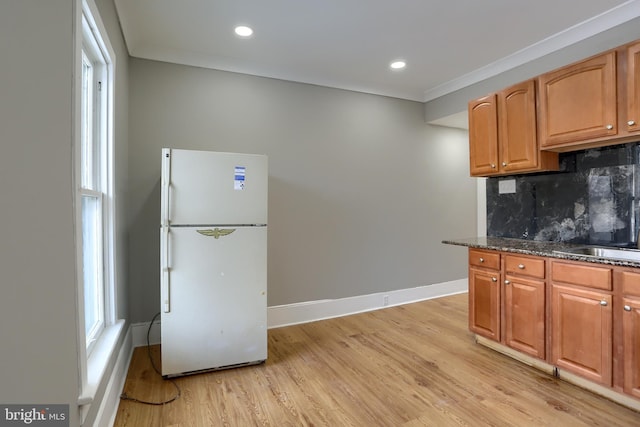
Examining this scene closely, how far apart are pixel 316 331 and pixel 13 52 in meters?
2.96

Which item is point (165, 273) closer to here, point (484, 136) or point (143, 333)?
point (143, 333)

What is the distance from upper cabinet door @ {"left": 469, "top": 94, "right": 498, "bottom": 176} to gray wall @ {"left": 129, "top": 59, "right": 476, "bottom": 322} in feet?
3.54

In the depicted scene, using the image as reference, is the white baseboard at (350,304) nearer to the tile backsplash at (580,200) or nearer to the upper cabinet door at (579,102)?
the tile backsplash at (580,200)

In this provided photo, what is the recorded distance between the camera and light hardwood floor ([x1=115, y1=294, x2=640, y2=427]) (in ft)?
6.21

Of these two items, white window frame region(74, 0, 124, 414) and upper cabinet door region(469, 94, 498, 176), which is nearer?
white window frame region(74, 0, 124, 414)

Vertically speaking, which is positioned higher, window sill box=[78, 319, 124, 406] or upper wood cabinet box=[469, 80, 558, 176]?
upper wood cabinet box=[469, 80, 558, 176]

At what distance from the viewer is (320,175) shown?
361 centimetres

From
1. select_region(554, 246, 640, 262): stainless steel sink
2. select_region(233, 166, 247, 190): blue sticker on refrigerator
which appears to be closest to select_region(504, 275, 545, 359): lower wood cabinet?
select_region(554, 246, 640, 262): stainless steel sink

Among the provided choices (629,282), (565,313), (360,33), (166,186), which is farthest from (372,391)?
(360,33)

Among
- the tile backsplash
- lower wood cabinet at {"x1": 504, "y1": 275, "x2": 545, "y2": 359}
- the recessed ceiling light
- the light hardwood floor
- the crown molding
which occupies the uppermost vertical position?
the recessed ceiling light

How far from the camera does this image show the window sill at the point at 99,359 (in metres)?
1.31

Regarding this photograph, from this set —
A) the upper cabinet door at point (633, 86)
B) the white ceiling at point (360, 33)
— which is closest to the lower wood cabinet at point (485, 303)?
the upper cabinet door at point (633, 86)

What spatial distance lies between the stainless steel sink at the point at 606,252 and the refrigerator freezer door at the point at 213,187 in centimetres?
227

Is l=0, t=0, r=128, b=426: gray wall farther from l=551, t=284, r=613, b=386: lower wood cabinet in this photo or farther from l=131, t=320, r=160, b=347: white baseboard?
l=551, t=284, r=613, b=386: lower wood cabinet
